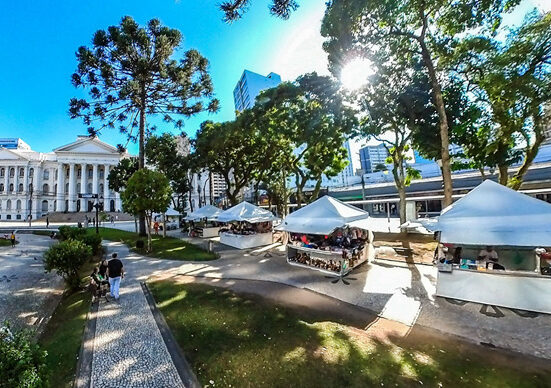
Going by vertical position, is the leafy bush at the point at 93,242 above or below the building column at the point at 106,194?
below

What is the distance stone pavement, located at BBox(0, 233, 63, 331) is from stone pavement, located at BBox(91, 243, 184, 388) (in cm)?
219

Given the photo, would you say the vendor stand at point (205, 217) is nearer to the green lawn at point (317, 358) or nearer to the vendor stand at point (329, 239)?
the vendor stand at point (329, 239)

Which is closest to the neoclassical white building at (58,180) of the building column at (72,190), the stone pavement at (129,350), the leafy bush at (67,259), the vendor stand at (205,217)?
the building column at (72,190)

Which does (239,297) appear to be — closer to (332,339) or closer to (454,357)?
(332,339)

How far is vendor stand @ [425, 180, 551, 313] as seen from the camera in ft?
20.2

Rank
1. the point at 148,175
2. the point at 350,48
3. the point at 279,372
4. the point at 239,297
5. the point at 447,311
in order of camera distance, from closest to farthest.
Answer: the point at 279,372 < the point at 447,311 < the point at 239,297 < the point at 350,48 < the point at 148,175

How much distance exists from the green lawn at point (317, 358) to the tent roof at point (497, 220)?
2.95 m

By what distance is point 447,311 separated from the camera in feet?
21.3

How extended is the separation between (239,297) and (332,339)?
142 inches

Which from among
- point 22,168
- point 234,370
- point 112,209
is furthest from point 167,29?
point 22,168

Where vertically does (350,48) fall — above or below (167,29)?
below

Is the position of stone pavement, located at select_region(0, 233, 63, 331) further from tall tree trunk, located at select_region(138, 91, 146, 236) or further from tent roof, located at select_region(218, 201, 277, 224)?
tent roof, located at select_region(218, 201, 277, 224)

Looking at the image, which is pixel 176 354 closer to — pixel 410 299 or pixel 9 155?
pixel 410 299

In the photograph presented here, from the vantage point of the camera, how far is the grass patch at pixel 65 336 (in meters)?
4.33
